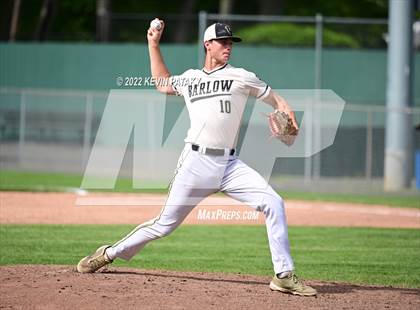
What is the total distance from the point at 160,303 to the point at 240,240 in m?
5.79

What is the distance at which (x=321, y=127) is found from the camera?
2356 centimetres

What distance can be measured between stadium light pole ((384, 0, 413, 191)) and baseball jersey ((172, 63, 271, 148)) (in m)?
14.0

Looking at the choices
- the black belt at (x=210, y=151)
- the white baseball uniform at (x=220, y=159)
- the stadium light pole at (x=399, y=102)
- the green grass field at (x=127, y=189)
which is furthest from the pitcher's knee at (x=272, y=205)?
the stadium light pole at (x=399, y=102)

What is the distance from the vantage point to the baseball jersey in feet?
28.2

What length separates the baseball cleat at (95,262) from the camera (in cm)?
919

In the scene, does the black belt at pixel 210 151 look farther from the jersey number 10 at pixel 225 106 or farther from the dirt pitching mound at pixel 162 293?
the dirt pitching mound at pixel 162 293

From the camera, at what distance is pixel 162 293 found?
848 cm

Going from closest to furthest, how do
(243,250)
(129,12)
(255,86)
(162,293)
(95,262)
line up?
1. (162,293)
2. (255,86)
3. (95,262)
4. (243,250)
5. (129,12)

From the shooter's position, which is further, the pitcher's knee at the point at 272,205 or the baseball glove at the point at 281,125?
the baseball glove at the point at 281,125

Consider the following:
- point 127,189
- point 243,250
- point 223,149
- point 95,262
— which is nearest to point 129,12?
point 127,189

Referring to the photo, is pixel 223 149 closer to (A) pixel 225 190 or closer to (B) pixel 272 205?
(A) pixel 225 190

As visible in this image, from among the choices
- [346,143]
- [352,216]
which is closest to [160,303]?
[352,216]

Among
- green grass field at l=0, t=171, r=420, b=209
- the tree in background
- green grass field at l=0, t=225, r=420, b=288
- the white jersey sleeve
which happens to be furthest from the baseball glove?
the tree in background

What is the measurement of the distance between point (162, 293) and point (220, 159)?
4.35 ft
